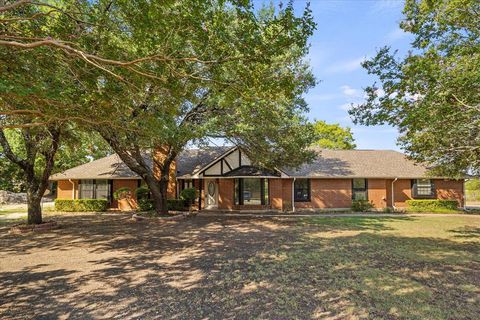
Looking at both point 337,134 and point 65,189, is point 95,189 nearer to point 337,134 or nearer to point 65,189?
point 65,189

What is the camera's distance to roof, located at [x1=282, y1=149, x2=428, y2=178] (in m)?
22.2

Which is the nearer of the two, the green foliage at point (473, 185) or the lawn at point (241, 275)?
the lawn at point (241, 275)

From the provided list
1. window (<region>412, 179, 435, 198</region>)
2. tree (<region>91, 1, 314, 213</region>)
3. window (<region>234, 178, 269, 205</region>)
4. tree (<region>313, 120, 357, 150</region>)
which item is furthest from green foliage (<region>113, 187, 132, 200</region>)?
tree (<region>313, 120, 357, 150</region>)

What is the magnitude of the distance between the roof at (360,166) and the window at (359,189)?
77cm

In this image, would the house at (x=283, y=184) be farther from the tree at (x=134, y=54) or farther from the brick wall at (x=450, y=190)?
the tree at (x=134, y=54)

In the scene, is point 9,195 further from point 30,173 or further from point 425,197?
point 425,197

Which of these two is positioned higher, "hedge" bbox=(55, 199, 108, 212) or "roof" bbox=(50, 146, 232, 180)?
"roof" bbox=(50, 146, 232, 180)

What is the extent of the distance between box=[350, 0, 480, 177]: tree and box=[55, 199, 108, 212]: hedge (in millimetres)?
20388

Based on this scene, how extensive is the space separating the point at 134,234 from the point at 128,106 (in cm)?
650

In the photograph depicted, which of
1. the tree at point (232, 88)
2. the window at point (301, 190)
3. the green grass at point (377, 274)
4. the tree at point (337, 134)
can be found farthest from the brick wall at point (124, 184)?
the tree at point (337, 134)

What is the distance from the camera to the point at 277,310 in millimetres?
5000

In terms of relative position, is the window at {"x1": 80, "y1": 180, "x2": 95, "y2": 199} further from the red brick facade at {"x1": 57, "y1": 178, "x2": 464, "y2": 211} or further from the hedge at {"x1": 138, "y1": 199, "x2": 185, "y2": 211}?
the red brick facade at {"x1": 57, "y1": 178, "x2": 464, "y2": 211}

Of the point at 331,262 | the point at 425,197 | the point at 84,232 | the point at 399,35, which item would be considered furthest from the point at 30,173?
the point at 425,197

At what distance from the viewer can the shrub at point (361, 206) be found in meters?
21.8
